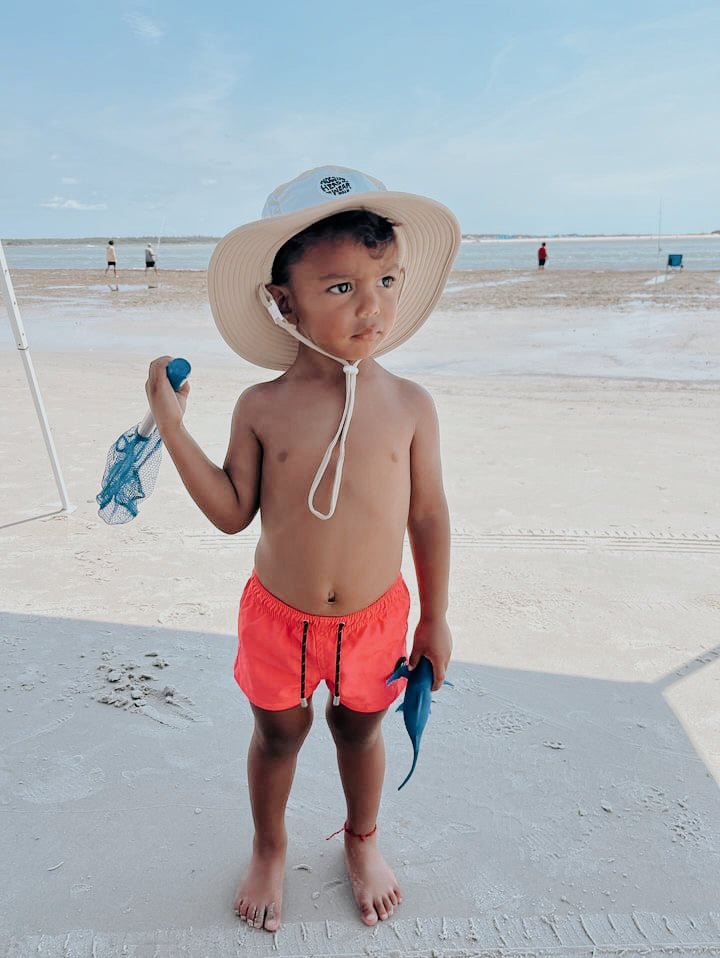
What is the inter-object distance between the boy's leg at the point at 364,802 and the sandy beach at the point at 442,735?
0.05m

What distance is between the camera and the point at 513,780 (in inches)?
91.8

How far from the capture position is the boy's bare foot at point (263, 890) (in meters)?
1.86

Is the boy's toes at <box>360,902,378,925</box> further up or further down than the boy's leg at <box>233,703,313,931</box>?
further down

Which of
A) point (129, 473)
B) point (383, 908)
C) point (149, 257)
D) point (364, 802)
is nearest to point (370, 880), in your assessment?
point (383, 908)

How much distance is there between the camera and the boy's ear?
1.71 metres

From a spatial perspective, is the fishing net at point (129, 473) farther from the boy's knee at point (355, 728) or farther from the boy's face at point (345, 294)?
the boy's knee at point (355, 728)

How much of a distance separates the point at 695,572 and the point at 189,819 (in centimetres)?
244

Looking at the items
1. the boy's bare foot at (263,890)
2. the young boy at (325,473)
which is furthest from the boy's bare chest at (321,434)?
the boy's bare foot at (263,890)

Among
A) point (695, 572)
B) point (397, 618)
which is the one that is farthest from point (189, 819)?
point (695, 572)

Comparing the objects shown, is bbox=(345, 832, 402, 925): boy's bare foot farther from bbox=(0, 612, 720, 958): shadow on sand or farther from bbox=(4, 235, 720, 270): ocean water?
bbox=(4, 235, 720, 270): ocean water

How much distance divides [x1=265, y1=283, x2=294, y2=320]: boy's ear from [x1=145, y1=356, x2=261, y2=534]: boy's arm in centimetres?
20

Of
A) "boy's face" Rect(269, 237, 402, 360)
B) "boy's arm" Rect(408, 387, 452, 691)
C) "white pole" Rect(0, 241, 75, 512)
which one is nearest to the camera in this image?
"boy's face" Rect(269, 237, 402, 360)

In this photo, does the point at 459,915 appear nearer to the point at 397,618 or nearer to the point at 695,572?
the point at 397,618

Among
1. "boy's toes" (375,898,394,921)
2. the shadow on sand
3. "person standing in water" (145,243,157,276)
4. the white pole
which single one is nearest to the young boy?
"boy's toes" (375,898,394,921)
